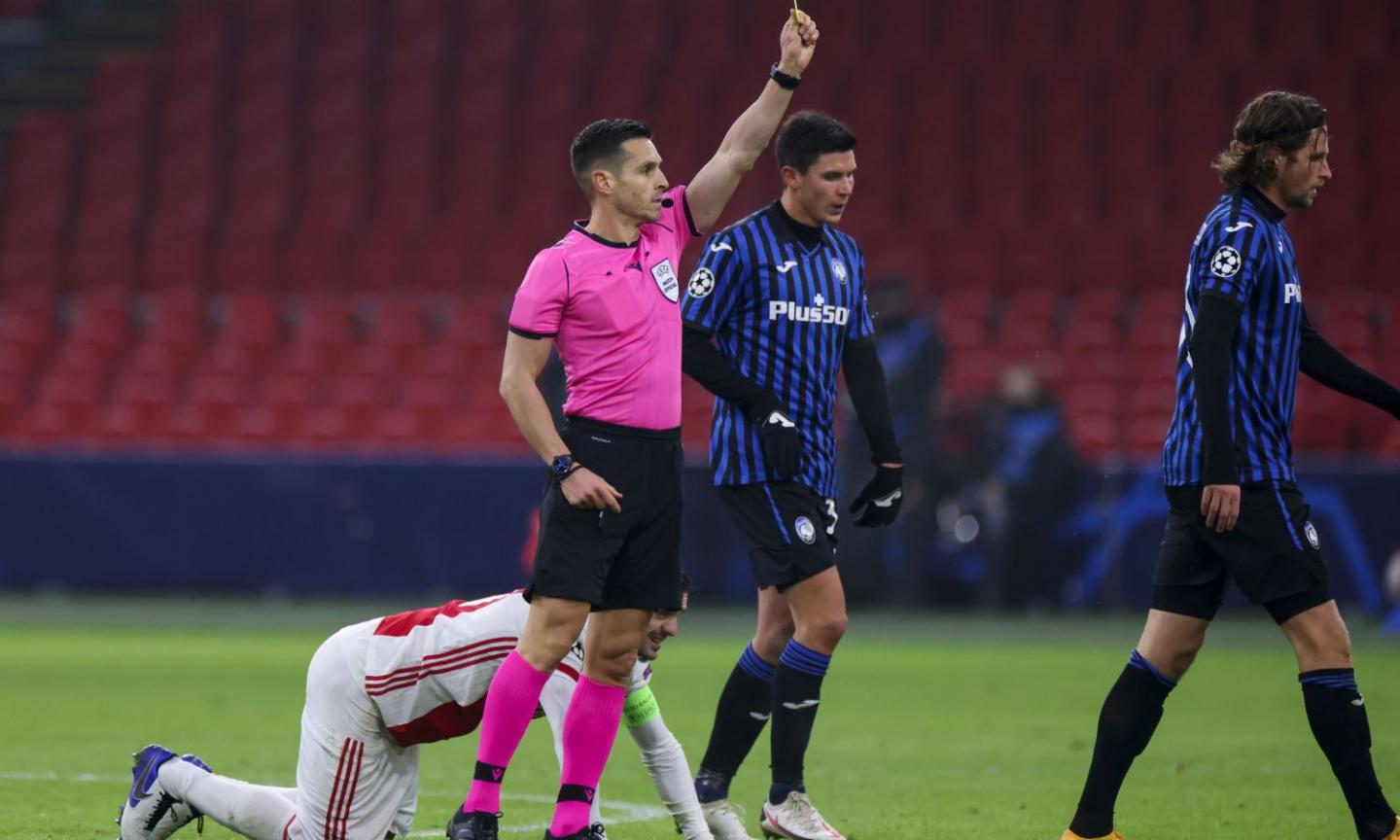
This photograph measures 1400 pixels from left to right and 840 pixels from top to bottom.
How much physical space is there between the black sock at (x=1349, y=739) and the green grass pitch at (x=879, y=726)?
79cm

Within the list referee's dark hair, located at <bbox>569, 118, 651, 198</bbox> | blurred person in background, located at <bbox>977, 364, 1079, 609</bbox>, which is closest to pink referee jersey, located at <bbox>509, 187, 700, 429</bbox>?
referee's dark hair, located at <bbox>569, 118, 651, 198</bbox>

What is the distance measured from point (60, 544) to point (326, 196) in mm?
5931

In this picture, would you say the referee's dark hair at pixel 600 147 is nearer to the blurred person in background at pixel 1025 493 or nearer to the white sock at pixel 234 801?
the white sock at pixel 234 801

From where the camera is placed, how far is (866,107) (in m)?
20.2

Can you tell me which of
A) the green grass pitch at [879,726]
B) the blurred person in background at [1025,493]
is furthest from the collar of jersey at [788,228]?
the blurred person in background at [1025,493]

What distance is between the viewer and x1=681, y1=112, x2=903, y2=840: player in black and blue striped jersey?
665cm

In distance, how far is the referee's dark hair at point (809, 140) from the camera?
6.82 metres

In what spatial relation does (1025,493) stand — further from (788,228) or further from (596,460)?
(596,460)

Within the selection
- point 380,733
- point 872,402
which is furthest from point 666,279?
point 380,733

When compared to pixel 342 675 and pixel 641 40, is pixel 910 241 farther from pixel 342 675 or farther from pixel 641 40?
pixel 342 675

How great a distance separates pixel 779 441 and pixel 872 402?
0.70m

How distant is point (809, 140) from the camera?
684cm

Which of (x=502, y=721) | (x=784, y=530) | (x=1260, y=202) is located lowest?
(x=502, y=721)

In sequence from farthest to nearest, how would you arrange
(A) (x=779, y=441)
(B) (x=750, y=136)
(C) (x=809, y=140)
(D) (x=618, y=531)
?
(C) (x=809, y=140) → (A) (x=779, y=441) → (B) (x=750, y=136) → (D) (x=618, y=531)
